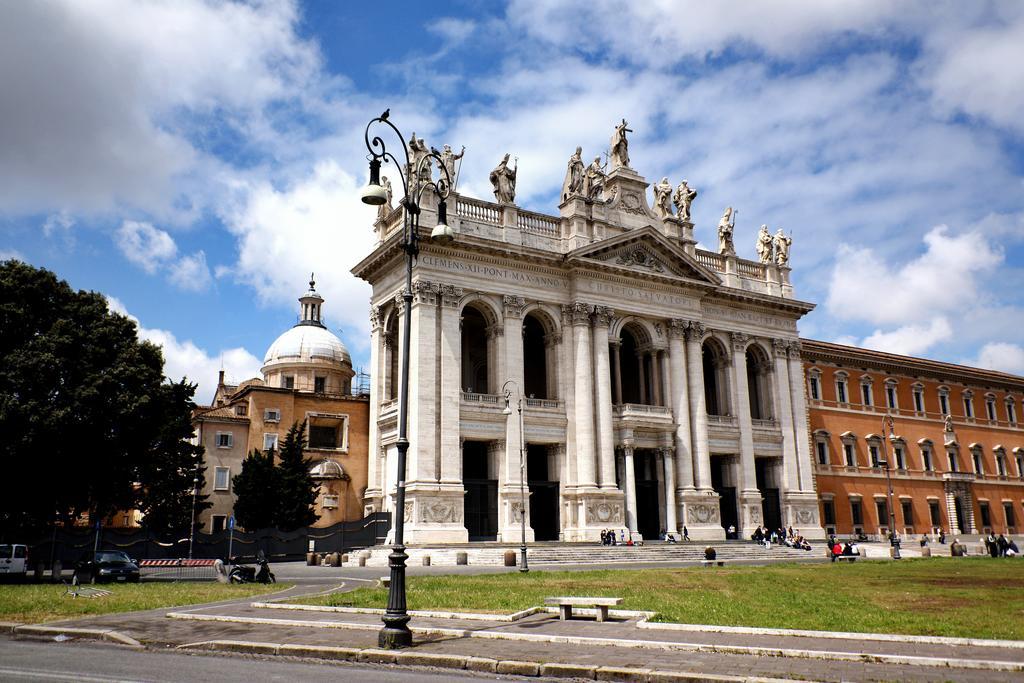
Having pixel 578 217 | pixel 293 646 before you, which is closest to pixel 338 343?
pixel 578 217

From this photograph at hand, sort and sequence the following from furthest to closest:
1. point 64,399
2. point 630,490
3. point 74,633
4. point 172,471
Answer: point 630,490, point 172,471, point 64,399, point 74,633

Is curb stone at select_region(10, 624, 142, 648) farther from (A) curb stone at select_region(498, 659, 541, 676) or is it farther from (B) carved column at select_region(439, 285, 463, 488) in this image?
(B) carved column at select_region(439, 285, 463, 488)

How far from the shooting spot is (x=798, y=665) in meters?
10.9

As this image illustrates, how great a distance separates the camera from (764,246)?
190ft

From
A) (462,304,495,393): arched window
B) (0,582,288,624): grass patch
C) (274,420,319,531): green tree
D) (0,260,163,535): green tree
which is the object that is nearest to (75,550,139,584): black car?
(0,582,288,624): grass patch

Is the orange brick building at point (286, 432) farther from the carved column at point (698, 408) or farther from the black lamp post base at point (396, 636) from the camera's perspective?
the black lamp post base at point (396, 636)

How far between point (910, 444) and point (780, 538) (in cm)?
2062

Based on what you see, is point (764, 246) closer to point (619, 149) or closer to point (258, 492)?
point (619, 149)

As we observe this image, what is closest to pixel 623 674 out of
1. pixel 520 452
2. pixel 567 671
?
pixel 567 671

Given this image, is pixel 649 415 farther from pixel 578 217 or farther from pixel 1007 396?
pixel 1007 396

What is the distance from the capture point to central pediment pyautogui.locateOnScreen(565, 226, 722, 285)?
46625 millimetres

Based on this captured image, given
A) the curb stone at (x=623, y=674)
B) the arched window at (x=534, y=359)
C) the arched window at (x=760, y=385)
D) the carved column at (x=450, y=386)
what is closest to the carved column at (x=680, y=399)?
the arched window at (x=760, y=385)

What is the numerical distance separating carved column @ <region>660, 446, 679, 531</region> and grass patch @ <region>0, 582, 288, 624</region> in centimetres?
2650

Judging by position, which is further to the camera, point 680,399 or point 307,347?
point 307,347
